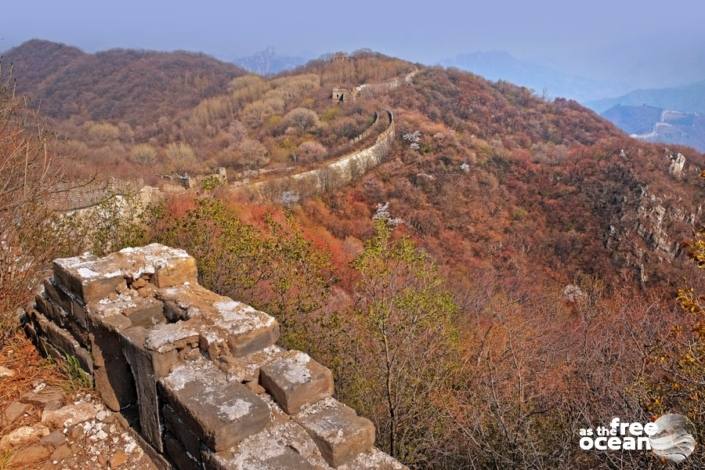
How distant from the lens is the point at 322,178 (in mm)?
30641

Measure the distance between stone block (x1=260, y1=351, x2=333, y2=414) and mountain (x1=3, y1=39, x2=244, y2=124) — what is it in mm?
64365

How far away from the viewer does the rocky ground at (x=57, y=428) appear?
374 cm

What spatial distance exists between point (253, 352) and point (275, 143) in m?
37.4

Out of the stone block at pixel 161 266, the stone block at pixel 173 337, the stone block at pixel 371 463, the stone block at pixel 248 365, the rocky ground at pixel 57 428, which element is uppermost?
the stone block at pixel 161 266

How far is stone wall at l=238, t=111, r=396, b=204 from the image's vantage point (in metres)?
27.4

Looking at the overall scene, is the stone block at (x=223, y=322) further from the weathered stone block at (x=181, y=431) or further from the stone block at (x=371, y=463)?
the stone block at (x=371, y=463)

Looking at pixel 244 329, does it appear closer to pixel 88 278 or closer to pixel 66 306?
pixel 88 278

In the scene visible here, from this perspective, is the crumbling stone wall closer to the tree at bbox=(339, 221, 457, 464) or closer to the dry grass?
the dry grass

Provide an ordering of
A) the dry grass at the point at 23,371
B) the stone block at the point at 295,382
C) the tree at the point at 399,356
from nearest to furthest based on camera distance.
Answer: the stone block at the point at 295,382, the dry grass at the point at 23,371, the tree at the point at 399,356

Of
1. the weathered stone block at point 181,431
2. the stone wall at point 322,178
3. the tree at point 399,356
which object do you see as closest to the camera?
the weathered stone block at point 181,431

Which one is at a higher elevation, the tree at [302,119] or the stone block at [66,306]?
the stone block at [66,306]

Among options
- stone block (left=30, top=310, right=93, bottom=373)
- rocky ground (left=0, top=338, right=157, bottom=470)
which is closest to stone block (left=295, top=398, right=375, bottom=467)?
rocky ground (left=0, top=338, right=157, bottom=470)

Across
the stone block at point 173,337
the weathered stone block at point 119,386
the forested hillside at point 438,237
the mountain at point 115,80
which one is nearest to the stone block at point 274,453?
the stone block at point 173,337

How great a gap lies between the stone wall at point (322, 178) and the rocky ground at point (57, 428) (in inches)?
851
